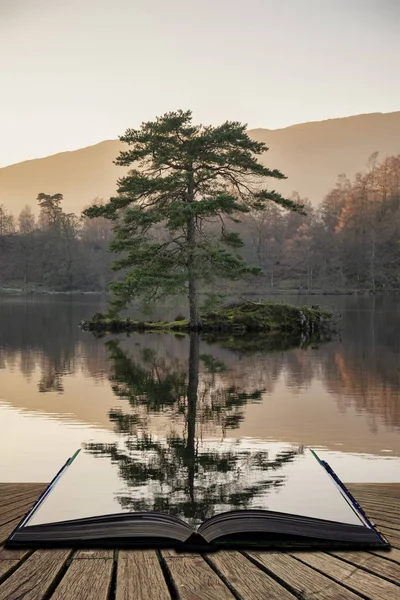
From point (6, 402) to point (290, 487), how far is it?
8.80 meters

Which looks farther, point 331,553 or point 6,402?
point 6,402

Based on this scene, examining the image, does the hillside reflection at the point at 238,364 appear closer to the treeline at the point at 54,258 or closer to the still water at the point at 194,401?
the still water at the point at 194,401

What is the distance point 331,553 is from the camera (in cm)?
438

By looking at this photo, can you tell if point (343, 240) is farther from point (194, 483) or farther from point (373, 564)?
point (373, 564)

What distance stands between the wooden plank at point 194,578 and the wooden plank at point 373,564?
0.84 metres

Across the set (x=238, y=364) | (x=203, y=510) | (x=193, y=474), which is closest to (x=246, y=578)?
(x=203, y=510)

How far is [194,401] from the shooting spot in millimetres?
14219

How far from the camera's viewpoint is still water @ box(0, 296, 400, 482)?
993 cm

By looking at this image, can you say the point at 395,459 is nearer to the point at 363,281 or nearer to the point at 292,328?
the point at 292,328

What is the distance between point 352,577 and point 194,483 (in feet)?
12.9

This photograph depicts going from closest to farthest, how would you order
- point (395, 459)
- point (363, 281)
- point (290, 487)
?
point (290, 487), point (395, 459), point (363, 281)

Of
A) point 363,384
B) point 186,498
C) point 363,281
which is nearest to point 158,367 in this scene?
point 363,384

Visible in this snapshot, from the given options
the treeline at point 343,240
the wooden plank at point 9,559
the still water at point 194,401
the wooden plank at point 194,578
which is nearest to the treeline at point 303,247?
the treeline at point 343,240

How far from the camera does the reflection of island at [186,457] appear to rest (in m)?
6.88
